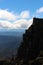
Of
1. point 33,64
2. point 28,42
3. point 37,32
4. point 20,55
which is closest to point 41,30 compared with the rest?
point 37,32

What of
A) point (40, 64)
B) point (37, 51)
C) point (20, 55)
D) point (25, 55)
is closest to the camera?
point (40, 64)

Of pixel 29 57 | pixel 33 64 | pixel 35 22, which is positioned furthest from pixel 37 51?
pixel 33 64

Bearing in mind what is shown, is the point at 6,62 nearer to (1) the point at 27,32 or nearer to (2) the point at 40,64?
(1) the point at 27,32

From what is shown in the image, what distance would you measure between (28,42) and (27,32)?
18.5ft

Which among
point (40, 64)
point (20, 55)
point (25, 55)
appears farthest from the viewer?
point (20, 55)

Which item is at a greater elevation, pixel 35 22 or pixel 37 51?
pixel 35 22

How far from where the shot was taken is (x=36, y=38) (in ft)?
311

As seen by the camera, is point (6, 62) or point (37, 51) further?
point (6, 62)

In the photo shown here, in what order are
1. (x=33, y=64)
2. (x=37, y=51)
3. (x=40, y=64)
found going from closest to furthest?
(x=40, y=64) < (x=33, y=64) < (x=37, y=51)

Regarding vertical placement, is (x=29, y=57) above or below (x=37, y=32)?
below

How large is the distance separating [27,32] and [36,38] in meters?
9.83

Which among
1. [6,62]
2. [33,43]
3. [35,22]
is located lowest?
[6,62]

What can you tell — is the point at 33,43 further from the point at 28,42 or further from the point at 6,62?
the point at 6,62

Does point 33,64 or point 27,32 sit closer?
point 33,64
